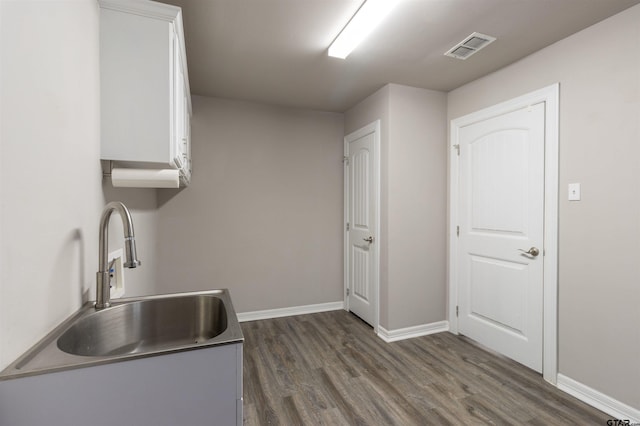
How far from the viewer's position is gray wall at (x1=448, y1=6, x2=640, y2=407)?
1788 mm

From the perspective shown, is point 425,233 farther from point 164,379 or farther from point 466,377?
point 164,379

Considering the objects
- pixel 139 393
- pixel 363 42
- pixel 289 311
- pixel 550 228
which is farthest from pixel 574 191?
pixel 289 311

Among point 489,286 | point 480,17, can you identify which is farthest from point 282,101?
point 489,286

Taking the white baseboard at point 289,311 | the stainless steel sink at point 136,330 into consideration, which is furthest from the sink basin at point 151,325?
the white baseboard at point 289,311

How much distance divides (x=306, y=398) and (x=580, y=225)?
7.09ft

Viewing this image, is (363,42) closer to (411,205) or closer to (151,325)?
(411,205)

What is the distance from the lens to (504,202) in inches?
100

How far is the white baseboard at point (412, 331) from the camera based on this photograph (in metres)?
2.90

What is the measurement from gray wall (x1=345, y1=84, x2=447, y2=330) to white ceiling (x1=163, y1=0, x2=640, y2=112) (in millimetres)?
248

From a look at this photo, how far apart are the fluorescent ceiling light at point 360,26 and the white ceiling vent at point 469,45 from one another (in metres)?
0.68

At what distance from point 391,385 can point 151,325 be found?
5.48ft

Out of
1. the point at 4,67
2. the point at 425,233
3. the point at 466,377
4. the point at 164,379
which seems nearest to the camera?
the point at 4,67

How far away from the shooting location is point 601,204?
6.29ft

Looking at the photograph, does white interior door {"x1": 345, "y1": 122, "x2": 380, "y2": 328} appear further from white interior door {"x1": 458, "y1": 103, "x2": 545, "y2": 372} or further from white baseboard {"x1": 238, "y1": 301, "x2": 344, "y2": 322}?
white interior door {"x1": 458, "y1": 103, "x2": 545, "y2": 372}
